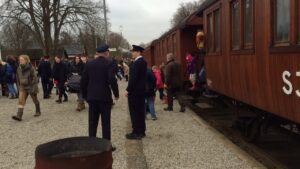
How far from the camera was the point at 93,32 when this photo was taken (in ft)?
135

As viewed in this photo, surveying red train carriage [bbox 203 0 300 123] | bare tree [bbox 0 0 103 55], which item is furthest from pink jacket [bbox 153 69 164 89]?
bare tree [bbox 0 0 103 55]

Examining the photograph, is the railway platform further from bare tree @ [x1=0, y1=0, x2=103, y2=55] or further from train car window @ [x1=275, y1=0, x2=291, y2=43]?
bare tree @ [x1=0, y1=0, x2=103, y2=55]

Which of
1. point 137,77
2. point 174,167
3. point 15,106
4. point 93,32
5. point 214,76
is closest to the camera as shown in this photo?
point 174,167

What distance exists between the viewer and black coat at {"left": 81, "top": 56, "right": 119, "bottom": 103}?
24.6 feet

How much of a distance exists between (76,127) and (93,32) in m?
31.0

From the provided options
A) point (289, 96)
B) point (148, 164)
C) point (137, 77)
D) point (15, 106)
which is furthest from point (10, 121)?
point (289, 96)

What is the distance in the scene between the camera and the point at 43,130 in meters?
10.5

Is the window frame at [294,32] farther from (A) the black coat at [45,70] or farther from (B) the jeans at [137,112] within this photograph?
(A) the black coat at [45,70]

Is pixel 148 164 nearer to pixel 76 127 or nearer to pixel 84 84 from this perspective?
pixel 84 84

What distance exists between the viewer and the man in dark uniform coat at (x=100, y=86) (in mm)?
7492

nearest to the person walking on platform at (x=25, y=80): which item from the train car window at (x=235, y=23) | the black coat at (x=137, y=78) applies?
the black coat at (x=137, y=78)

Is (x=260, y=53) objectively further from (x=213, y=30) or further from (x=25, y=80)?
(x=25, y=80)

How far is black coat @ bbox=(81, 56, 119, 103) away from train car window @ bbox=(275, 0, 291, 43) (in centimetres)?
280

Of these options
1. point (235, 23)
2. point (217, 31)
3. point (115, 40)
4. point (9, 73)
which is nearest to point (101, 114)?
point (235, 23)
